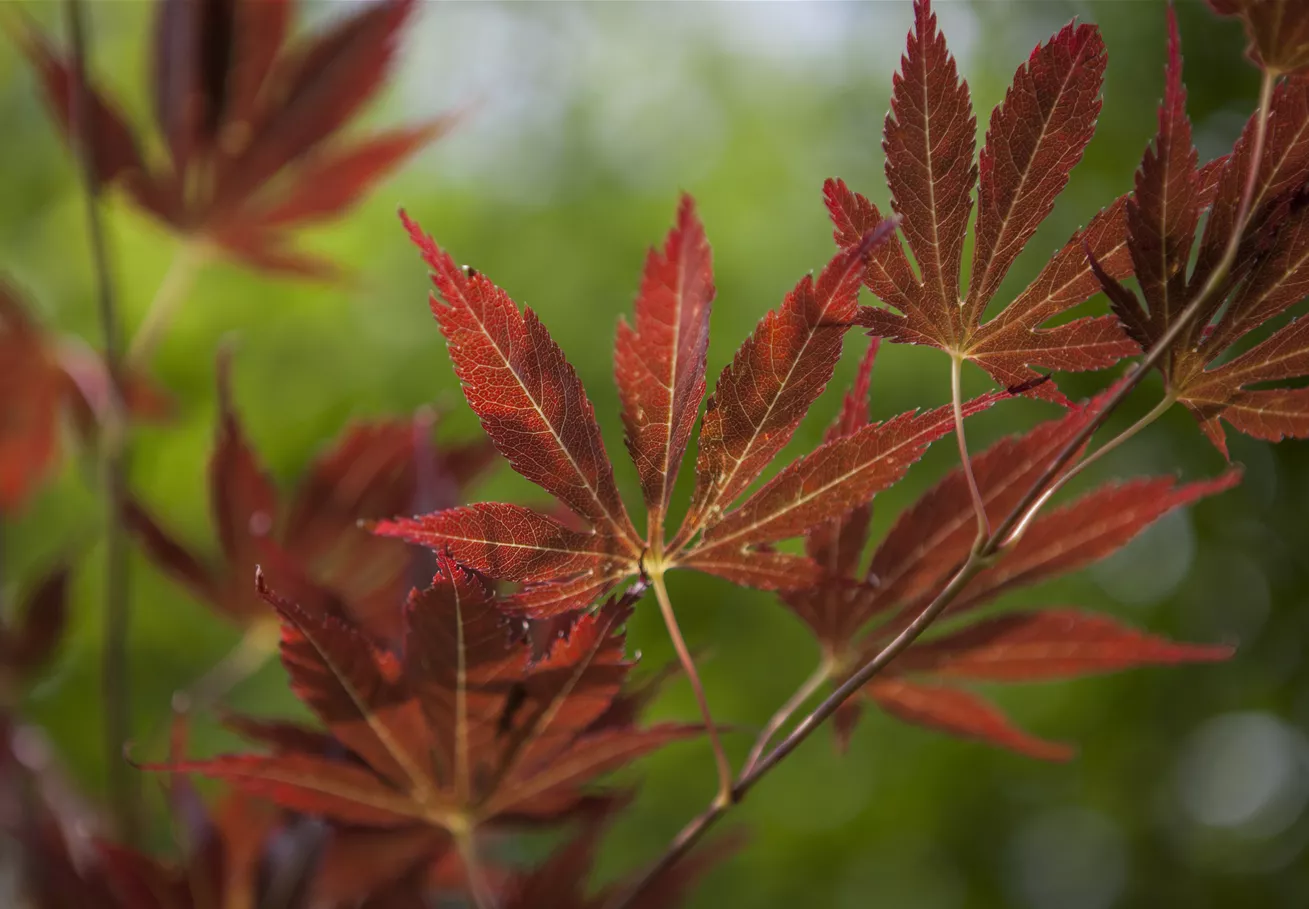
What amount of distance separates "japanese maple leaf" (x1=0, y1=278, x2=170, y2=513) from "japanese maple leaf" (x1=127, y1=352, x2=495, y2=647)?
0.18 meters

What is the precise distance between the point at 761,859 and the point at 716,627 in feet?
1.95

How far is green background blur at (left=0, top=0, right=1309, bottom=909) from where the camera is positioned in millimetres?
2641

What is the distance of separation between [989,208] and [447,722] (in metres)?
0.30

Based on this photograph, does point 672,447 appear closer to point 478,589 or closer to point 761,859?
point 478,589

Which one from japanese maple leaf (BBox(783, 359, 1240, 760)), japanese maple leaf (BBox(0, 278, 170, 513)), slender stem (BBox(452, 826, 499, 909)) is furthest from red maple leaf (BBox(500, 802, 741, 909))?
japanese maple leaf (BBox(0, 278, 170, 513))

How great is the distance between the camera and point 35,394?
909 mm

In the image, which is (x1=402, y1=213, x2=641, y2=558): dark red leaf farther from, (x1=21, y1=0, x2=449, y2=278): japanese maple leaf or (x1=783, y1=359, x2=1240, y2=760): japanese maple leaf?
(x1=21, y1=0, x2=449, y2=278): japanese maple leaf

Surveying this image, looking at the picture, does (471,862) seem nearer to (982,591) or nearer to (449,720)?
(449,720)

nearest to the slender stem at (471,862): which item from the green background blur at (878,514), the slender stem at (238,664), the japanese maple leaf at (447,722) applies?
the japanese maple leaf at (447,722)

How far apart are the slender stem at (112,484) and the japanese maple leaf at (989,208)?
0.54m

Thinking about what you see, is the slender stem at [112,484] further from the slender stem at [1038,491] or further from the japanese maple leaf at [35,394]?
the slender stem at [1038,491]

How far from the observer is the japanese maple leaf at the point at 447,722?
1.31 feet

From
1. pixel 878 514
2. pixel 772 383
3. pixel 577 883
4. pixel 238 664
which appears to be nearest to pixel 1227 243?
pixel 772 383

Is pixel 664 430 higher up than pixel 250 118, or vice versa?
pixel 250 118
